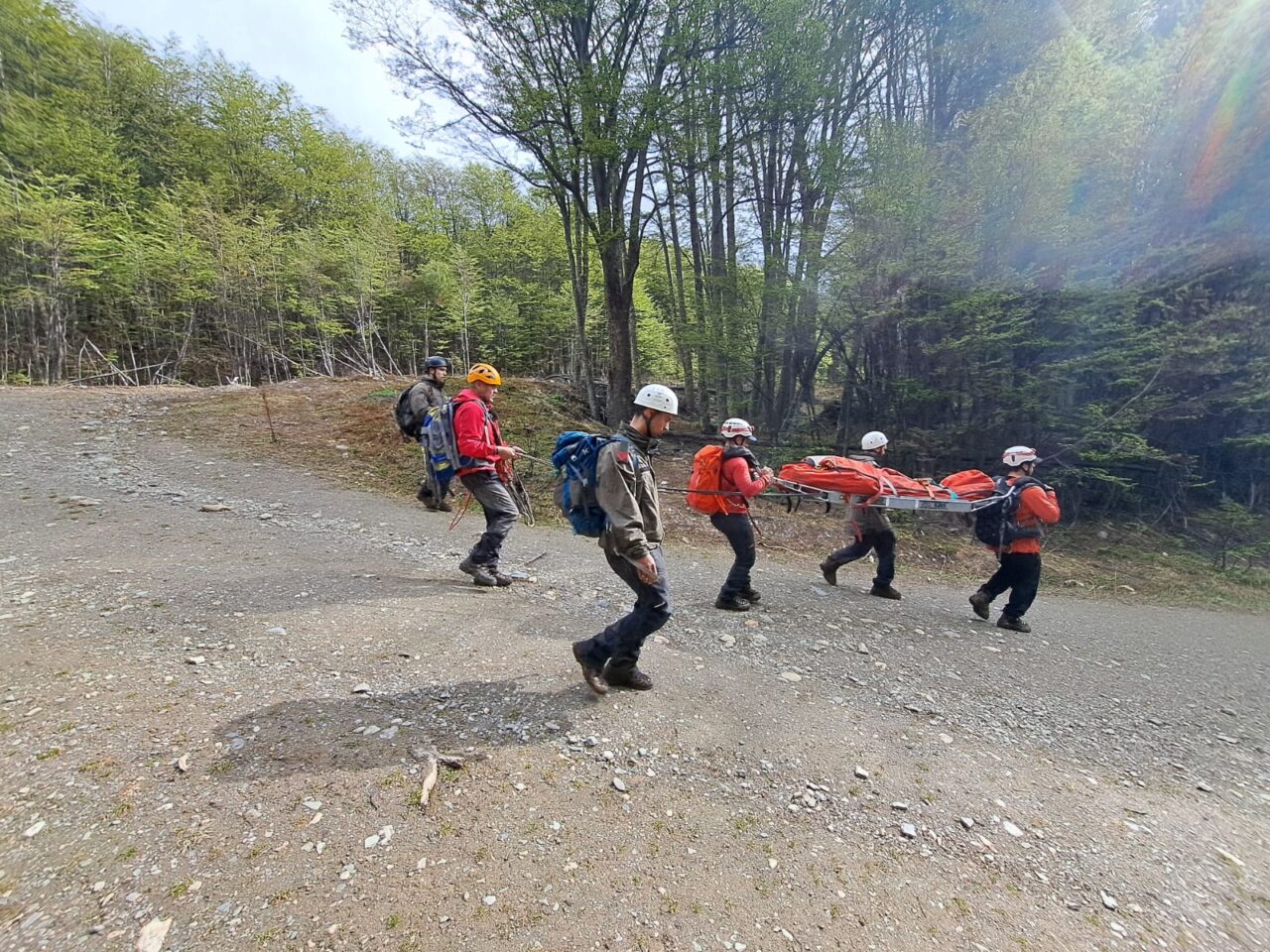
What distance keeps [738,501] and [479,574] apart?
2.78m

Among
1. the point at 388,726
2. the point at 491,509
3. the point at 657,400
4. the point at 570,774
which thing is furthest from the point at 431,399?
the point at 570,774

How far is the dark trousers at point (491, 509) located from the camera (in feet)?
17.3

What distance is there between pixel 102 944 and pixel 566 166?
13.4 m

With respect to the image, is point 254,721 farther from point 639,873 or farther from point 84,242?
point 84,242

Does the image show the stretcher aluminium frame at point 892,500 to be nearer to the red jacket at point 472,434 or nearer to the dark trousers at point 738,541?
the dark trousers at point 738,541

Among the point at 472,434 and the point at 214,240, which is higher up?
the point at 214,240

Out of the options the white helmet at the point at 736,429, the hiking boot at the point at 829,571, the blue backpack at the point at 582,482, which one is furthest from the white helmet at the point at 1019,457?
the blue backpack at the point at 582,482

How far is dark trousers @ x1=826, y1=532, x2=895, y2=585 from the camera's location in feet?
20.4

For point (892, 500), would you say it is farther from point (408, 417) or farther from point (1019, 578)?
point (408, 417)

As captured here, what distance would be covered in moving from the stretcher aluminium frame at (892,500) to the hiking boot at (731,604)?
1197 millimetres

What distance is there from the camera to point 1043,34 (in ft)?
37.1

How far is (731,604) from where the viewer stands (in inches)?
214

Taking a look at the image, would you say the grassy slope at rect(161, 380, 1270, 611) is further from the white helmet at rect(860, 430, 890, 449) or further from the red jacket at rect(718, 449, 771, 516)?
the red jacket at rect(718, 449, 771, 516)

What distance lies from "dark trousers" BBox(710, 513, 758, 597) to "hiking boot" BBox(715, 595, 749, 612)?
0.04 meters
